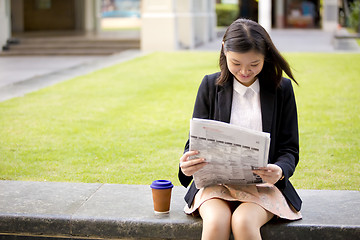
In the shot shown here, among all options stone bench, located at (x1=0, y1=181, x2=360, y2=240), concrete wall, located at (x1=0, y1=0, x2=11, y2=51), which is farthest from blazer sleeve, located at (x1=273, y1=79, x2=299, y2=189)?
concrete wall, located at (x1=0, y1=0, x2=11, y2=51)

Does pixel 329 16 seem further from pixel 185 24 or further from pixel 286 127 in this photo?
pixel 286 127

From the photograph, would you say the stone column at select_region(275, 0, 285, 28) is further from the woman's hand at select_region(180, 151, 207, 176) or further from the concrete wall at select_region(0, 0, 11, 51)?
the woman's hand at select_region(180, 151, 207, 176)

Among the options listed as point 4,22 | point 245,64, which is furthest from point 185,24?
point 245,64

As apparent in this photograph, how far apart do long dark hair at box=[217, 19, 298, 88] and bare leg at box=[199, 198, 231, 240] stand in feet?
2.25

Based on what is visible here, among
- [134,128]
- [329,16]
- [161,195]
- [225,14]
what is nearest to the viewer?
[161,195]

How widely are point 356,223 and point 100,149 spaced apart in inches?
115

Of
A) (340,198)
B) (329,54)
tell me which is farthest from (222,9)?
(340,198)

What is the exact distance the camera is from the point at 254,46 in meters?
2.90

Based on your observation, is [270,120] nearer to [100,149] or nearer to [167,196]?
[167,196]

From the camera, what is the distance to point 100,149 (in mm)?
5484

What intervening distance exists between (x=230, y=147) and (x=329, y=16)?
3062 cm

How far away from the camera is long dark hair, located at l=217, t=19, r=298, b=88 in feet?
9.52

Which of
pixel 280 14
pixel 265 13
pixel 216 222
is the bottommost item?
pixel 216 222

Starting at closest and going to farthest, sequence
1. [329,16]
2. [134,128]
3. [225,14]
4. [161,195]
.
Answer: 1. [161,195]
2. [134,128]
3. [329,16]
4. [225,14]
